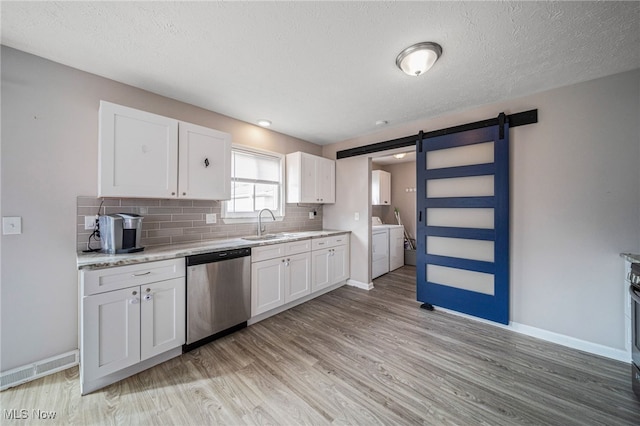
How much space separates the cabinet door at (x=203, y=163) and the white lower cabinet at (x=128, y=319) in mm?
793

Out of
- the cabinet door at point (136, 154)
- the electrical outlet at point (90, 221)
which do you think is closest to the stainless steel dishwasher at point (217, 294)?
the cabinet door at point (136, 154)

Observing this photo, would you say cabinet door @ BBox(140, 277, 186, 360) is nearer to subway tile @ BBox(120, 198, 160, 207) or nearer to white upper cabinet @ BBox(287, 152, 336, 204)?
subway tile @ BBox(120, 198, 160, 207)

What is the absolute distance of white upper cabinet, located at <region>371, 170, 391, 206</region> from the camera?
549 centimetres

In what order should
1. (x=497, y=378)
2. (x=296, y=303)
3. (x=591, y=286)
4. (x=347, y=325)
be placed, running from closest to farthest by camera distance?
(x=497, y=378) → (x=591, y=286) → (x=347, y=325) → (x=296, y=303)

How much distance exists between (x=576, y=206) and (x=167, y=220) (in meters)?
4.12

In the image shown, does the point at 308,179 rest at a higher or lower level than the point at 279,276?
higher

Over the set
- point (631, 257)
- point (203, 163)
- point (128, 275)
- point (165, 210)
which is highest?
point (203, 163)

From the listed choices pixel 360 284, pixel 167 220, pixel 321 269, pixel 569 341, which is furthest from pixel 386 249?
pixel 167 220

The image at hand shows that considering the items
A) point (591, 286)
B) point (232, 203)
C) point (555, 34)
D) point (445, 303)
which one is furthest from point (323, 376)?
point (555, 34)

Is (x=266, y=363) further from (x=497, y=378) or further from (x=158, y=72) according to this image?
(x=158, y=72)

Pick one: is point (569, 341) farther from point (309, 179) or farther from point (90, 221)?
point (90, 221)

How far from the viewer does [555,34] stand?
1.58m

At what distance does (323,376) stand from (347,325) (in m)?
0.85

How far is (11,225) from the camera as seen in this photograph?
171cm
